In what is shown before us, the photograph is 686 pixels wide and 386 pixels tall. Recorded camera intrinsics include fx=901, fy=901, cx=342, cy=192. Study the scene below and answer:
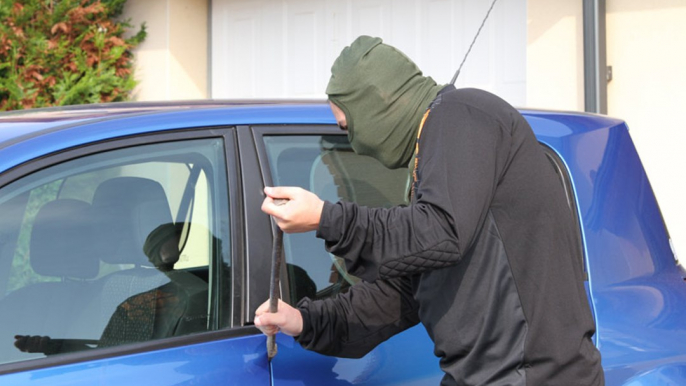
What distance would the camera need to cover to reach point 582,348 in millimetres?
1875

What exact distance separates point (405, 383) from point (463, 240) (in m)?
0.64

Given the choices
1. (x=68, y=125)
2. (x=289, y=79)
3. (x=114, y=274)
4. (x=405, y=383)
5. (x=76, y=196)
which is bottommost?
(x=405, y=383)

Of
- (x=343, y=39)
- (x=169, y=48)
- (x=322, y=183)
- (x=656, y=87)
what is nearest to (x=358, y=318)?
(x=322, y=183)

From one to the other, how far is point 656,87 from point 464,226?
436 centimetres

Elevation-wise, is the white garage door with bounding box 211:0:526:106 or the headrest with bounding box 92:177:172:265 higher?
the white garage door with bounding box 211:0:526:106

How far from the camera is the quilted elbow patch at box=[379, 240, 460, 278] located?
171cm

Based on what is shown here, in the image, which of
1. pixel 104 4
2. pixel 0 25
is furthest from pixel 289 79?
pixel 0 25

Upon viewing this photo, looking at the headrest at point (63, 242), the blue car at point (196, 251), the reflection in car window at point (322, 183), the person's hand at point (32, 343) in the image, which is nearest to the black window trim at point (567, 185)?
the blue car at point (196, 251)

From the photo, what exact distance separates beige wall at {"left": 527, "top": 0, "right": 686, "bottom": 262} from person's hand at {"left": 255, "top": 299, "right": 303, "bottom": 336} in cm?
411

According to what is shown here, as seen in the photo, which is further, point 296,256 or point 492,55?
point 492,55

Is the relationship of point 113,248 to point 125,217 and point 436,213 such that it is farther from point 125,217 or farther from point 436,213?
point 436,213

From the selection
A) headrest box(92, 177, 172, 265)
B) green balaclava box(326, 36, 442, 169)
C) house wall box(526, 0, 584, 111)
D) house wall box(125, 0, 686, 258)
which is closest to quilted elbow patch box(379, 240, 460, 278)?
green balaclava box(326, 36, 442, 169)

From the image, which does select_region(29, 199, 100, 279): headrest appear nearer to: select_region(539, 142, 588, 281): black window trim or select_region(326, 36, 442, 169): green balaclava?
select_region(326, 36, 442, 169): green balaclava

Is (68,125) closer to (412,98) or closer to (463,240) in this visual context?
(412,98)
